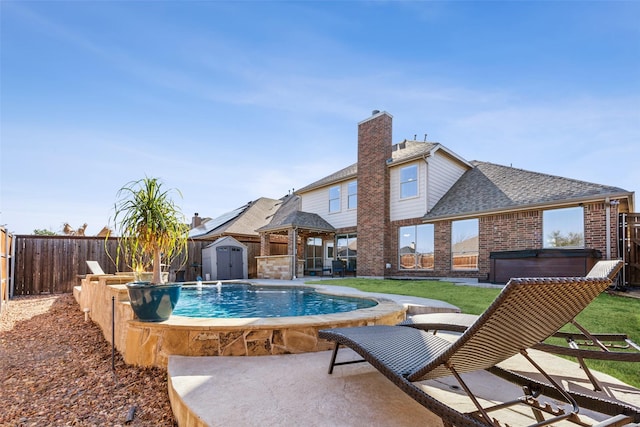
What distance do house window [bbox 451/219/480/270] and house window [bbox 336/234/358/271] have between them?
499 centimetres

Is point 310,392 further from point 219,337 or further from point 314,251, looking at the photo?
point 314,251

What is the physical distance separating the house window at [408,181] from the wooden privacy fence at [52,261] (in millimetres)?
10434

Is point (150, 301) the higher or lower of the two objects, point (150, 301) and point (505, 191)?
the lower

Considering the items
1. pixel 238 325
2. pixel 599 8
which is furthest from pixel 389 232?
pixel 238 325

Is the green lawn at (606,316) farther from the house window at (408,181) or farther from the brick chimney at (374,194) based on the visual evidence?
the house window at (408,181)

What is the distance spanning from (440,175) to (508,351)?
44.0ft

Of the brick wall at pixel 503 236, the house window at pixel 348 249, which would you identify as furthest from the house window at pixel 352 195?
the brick wall at pixel 503 236

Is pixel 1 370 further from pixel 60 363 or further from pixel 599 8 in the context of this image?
pixel 599 8

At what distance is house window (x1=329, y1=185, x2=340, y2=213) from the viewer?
17484 millimetres

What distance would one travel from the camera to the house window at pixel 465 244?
12.6 metres

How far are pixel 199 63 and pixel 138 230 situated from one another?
24.8 ft

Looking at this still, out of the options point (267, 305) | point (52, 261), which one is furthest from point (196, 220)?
point (267, 305)

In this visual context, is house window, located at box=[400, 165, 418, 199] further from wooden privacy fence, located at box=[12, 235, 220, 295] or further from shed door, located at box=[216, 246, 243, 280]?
wooden privacy fence, located at box=[12, 235, 220, 295]

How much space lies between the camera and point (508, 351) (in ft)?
7.00
